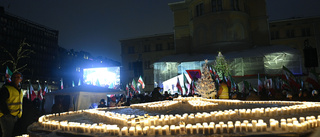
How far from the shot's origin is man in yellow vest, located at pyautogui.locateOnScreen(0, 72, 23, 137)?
18.8 feet

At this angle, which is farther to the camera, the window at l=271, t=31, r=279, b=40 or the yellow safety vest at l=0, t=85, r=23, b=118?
the window at l=271, t=31, r=279, b=40

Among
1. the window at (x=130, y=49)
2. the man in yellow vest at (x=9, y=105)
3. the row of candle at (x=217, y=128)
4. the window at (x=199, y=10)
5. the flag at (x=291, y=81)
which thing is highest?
the window at (x=199, y=10)

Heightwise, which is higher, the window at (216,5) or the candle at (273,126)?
the window at (216,5)

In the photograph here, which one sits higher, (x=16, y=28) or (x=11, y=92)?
(x=16, y=28)

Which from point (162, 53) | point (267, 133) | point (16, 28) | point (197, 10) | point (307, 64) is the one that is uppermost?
point (16, 28)

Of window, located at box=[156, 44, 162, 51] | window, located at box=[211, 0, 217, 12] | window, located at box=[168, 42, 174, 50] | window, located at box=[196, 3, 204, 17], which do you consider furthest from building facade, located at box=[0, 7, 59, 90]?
window, located at box=[211, 0, 217, 12]

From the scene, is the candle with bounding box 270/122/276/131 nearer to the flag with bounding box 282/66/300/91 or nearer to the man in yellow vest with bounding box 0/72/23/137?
A: the man in yellow vest with bounding box 0/72/23/137

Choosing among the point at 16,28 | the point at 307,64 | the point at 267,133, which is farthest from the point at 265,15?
the point at 16,28

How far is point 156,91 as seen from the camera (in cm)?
1448

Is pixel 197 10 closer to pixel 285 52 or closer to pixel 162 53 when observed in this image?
pixel 285 52

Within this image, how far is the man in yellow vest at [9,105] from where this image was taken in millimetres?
5718

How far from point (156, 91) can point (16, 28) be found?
64.3 m

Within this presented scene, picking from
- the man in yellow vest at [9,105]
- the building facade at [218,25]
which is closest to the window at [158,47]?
the building facade at [218,25]

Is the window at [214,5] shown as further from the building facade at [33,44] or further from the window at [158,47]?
the building facade at [33,44]
